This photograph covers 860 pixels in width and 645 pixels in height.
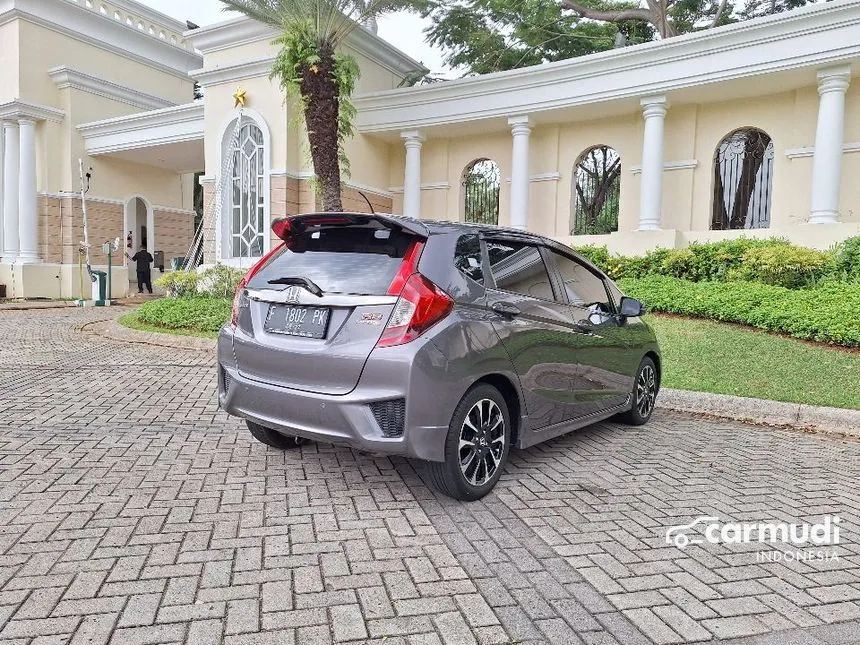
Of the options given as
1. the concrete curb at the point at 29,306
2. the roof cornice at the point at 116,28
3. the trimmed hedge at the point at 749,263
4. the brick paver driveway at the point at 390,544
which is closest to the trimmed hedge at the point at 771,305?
the trimmed hedge at the point at 749,263

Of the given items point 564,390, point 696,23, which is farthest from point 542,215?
point 564,390

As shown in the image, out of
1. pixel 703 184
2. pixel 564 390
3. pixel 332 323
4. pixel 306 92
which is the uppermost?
pixel 306 92

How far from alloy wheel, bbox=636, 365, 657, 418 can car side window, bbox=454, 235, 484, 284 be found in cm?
238

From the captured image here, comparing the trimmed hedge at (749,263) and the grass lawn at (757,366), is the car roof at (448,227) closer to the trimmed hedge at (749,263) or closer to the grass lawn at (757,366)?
the grass lawn at (757,366)

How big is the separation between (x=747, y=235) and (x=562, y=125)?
18.0 ft

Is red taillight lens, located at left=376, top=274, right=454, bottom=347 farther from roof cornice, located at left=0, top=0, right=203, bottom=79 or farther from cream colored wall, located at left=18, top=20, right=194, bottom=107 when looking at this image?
roof cornice, located at left=0, top=0, right=203, bottom=79

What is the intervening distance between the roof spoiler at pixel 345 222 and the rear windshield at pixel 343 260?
0.12 feet

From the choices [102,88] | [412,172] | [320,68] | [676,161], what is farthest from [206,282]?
[676,161]

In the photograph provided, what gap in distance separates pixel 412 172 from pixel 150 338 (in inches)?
342

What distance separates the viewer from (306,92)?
1230cm

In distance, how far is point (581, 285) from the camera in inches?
194

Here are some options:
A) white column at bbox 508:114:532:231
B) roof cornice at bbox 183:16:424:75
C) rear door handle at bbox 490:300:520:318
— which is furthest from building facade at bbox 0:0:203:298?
rear door handle at bbox 490:300:520:318

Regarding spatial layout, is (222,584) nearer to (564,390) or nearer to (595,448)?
(564,390)

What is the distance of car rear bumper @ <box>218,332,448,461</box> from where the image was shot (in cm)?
332
